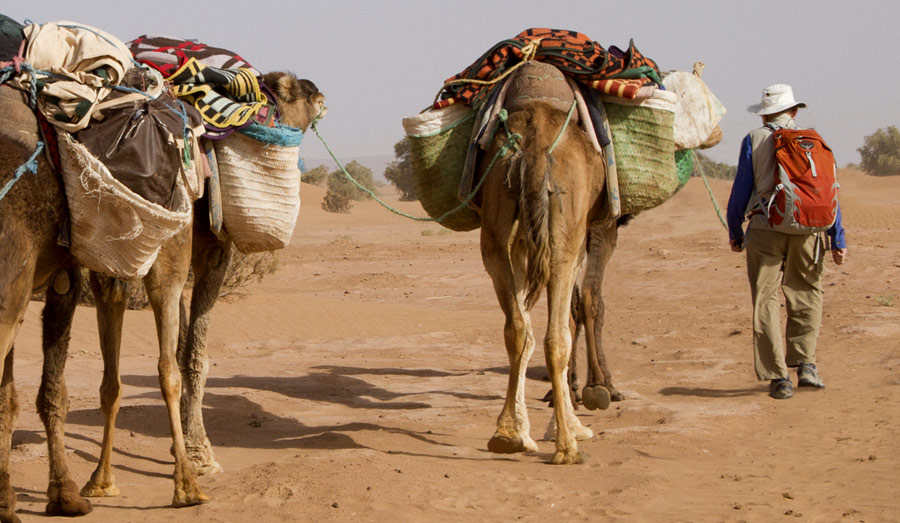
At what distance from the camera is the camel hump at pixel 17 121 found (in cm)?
461

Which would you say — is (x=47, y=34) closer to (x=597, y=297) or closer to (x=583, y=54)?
(x=583, y=54)

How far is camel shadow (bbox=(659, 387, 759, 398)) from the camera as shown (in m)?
8.82

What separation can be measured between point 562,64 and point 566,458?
107 inches

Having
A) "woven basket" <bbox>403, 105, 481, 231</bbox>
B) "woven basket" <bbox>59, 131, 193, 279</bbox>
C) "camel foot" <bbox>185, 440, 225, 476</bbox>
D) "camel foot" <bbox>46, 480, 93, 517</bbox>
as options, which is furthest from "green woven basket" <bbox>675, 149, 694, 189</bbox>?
"camel foot" <bbox>46, 480, 93, 517</bbox>

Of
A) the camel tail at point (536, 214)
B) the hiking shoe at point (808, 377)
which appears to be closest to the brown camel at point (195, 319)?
the camel tail at point (536, 214)

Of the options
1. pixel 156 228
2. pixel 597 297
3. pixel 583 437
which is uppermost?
pixel 156 228

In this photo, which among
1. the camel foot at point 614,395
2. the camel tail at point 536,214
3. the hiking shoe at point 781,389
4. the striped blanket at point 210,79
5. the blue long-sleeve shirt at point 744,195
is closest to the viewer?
the striped blanket at point 210,79

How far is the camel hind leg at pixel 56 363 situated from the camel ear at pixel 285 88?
2.07 metres

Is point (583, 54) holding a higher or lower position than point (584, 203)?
higher

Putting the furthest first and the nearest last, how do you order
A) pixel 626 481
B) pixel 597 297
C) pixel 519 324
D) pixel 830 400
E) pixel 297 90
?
pixel 597 297
pixel 830 400
pixel 297 90
pixel 519 324
pixel 626 481

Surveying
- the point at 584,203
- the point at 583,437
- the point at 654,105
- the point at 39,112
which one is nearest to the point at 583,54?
the point at 654,105

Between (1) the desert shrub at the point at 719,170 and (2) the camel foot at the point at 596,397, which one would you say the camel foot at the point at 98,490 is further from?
(1) the desert shrub at the point at 719,170

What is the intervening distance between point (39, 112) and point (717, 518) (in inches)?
153

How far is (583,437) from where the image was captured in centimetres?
730
